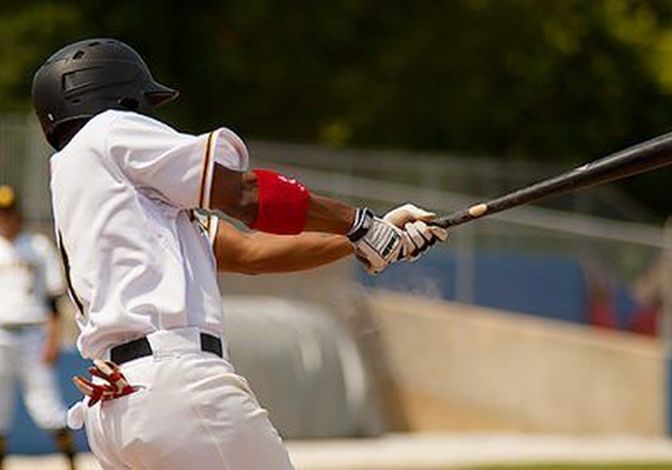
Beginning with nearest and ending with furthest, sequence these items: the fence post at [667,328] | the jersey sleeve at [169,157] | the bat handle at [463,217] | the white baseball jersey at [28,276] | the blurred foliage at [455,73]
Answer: the jersey sleeve at [169,157]
the bat handle at [463,217]
the white baseball jersey at [28,276]
the fence post at [667,328]
the blurred foliage at [455,73]

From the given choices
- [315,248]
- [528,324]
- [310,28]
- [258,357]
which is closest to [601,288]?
[528,324]

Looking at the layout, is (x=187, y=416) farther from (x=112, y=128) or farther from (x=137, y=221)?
(x=112, y=128)

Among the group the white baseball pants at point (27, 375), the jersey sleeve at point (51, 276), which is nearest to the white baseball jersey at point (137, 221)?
the white baseball pants at point (27, 375)

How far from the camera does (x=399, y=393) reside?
20.4 m

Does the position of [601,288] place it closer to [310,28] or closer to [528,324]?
[528,324]

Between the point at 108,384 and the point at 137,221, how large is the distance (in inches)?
17.7

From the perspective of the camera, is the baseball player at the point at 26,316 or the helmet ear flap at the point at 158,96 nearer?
the helmet ear flap at the point at 158,96

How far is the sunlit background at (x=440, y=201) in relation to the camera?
18.5 metres

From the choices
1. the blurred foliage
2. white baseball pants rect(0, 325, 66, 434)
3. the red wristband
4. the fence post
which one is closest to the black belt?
the red wristband

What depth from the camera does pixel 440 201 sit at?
24203mm

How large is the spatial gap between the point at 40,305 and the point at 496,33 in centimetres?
1700

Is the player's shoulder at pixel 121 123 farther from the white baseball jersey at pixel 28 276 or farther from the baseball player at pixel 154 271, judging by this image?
the white baseball jersey at pixel 28 276

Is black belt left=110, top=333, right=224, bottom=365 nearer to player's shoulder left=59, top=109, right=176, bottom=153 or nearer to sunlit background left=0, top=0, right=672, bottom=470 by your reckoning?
player's shoulder left=59, top=109, right=176, bottom=153

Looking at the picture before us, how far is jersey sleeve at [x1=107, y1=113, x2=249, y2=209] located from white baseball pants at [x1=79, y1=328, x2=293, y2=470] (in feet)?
1.26
